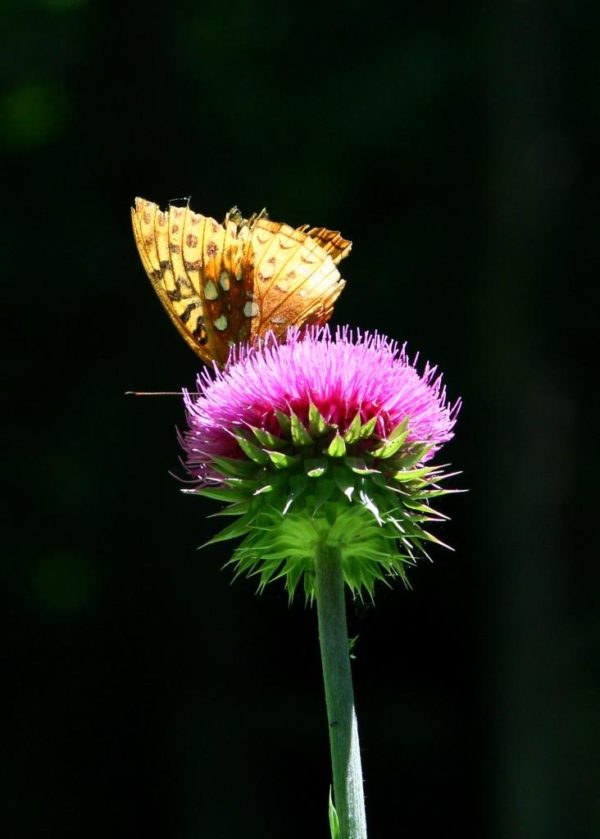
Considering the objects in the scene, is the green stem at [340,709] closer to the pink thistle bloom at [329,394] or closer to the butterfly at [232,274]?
the pink thistle bloom at [329,394]

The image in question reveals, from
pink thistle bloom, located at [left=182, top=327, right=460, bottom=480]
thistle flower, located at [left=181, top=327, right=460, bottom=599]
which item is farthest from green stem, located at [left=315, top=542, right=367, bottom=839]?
pink thistle bloom, located at [left=182, top=327, right=460, bottom=480]

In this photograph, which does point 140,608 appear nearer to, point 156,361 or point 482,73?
point 156,361

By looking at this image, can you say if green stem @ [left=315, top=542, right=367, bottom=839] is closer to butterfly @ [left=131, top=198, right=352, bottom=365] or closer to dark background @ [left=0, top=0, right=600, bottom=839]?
butterfly @ [left=131, top=198, right=352, bottom=365]

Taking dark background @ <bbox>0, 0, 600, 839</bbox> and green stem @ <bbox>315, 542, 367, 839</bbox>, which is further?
dark background @ <bbox>0, 0, 600, 839</bbox>

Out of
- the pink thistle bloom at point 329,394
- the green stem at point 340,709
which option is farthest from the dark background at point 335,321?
the green stem at point 340,709

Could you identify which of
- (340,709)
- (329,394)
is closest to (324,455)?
(329,394)

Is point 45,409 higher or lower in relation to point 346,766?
higher

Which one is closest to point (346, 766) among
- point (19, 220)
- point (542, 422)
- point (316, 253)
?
point (316, 253)
